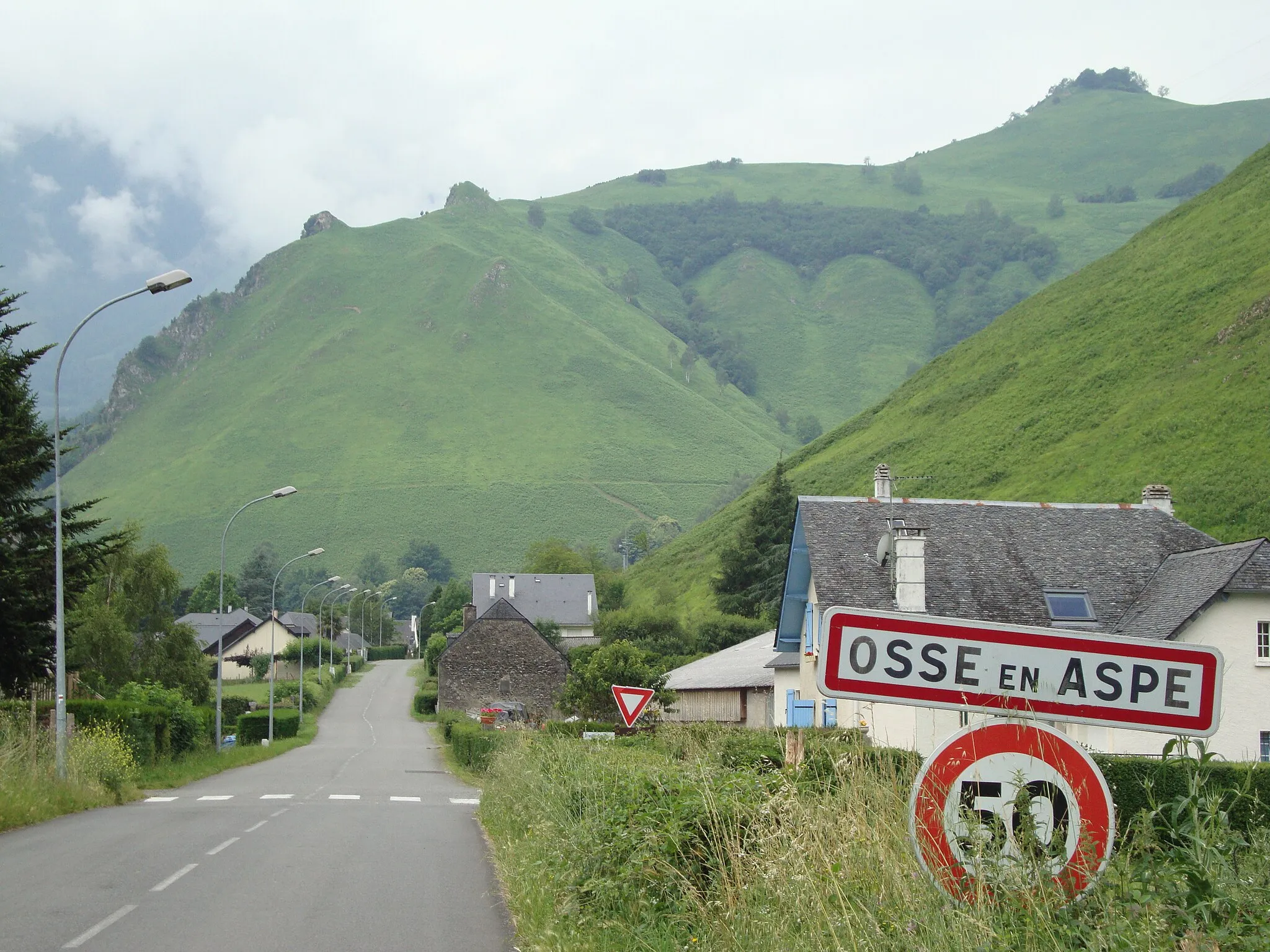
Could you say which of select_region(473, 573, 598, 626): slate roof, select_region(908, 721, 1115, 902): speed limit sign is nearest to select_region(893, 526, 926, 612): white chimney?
select_region(908, 721, 1115, 902): speed limit sign

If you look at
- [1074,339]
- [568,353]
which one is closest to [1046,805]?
[1074,339]

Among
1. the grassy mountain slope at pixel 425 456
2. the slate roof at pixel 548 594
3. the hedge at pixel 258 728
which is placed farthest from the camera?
the grassy mountain slope at pixel 425 456

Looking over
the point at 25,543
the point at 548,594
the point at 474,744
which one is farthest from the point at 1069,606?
the point at 548,594

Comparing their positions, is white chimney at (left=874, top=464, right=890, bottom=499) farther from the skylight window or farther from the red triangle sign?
the red triangle sign

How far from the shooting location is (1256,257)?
77000mm

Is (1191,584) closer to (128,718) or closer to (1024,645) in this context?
(128,718)

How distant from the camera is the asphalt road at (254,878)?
941cm

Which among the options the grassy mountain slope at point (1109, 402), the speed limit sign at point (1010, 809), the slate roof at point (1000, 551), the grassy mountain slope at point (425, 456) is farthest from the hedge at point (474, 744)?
the grassy mountain slope at point (425, 456)

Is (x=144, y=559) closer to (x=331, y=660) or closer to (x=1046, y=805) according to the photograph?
(x=331, y=660)

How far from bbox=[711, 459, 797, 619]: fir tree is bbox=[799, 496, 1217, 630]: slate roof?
3974cm

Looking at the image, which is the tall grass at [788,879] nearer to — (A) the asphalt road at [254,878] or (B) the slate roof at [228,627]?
(A) the asphalt road at [254,878]

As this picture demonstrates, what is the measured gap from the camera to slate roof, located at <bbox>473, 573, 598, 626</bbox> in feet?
325

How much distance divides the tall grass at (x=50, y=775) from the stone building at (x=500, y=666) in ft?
160

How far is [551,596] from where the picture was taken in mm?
101562
